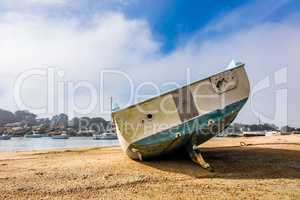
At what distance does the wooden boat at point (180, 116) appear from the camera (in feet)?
26.4

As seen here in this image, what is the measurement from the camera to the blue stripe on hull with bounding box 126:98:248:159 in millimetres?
7984

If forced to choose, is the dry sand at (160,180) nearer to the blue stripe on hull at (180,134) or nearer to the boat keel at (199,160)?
the boat keel at (199,160)

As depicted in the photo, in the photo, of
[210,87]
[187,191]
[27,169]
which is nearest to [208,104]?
[210,87]

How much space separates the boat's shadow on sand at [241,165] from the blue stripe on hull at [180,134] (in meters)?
0.44

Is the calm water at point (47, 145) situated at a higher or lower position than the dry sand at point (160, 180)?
lower

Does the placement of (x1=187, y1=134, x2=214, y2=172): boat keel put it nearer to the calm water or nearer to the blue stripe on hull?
the blue stripe on hull

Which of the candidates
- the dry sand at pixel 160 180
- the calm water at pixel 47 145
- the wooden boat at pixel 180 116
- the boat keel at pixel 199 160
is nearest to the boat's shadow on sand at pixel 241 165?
the dry sand at pixel 160 180

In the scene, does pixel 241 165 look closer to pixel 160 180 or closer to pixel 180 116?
pixel 180 116

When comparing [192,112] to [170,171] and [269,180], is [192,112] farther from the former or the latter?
[269,180]

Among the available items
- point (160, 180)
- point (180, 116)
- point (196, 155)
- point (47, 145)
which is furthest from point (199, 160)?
point (47, 145)

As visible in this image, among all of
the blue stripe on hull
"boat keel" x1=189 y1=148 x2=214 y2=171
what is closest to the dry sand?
"boat keel" x1=189 y1=148 x2=214 y2=171

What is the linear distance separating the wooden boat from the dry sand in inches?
20.1

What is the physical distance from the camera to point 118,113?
26.5 feet

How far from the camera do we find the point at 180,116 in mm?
8227
